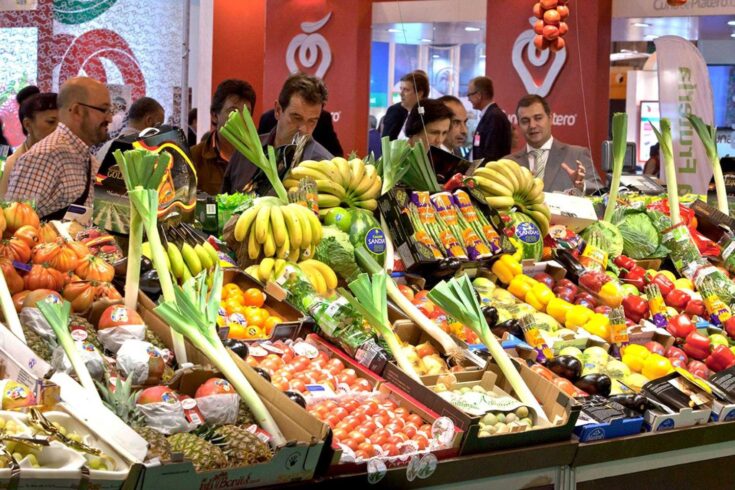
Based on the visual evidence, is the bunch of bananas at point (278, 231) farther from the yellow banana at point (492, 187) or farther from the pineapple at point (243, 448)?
the pineapple at point (243, 448)

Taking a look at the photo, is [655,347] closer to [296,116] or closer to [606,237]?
[606,237]

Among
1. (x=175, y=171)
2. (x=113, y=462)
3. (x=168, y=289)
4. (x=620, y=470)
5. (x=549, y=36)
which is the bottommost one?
(x=620, y=470)

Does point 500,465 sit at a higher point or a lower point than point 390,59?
lower

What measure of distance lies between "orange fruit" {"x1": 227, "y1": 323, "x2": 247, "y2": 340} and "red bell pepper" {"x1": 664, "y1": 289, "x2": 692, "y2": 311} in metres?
2.04

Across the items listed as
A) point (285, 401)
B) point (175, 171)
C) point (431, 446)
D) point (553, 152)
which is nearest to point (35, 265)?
point (175, 171)

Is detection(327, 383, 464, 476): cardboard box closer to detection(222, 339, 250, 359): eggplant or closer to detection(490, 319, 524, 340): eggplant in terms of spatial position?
detection(222, 339, 250, 359): eggplant

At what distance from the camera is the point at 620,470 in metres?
3.06

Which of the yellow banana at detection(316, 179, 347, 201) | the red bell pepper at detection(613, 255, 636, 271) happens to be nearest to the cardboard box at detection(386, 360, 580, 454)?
the yellow banana at detection(316, 179, 347, 201)

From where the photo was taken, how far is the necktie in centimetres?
735

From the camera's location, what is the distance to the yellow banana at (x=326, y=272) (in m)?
3.73

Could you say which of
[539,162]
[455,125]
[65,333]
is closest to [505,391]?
[65,333]

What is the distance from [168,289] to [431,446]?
905 mm

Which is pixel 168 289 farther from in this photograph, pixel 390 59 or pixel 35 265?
pixel 390 59

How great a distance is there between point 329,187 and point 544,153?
148 inches
